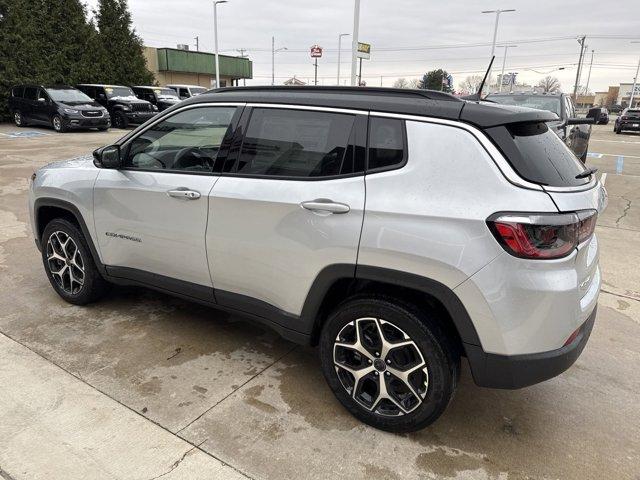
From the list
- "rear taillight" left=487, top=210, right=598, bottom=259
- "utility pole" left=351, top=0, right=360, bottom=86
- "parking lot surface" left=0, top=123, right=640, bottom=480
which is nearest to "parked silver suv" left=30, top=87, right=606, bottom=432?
"rear taillight" left=487, top=210, right=598, bottom=259

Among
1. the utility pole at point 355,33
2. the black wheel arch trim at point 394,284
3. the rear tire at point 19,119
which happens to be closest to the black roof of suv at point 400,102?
the black wheel arch trim at point 394,284

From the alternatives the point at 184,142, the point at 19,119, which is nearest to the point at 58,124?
the point at 19,119

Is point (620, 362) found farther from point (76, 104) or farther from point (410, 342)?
point (76, 104)

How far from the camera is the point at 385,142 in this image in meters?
2.44

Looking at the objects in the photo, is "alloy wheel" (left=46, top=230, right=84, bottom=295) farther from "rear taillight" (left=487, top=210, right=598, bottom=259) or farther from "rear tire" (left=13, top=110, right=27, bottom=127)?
"rear tire" (left=13, top=110, right=27, bottom=127)

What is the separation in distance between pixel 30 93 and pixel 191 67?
24114mm

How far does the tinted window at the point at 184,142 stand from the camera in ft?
10.1

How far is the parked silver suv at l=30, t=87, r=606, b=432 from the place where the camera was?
6.99 feet

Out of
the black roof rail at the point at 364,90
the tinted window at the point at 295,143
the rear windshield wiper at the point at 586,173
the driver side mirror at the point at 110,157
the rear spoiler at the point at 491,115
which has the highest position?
the black roof rail at the point at 364,90

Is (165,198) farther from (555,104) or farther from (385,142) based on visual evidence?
(555,104)

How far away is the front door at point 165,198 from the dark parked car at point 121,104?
18.1 metres

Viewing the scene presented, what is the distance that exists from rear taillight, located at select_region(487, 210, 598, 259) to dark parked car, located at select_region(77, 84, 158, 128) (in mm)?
20222

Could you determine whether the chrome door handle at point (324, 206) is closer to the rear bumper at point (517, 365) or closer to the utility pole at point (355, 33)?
the rear bumper at point (517, 365)

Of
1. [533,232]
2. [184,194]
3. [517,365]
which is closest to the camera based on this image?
[533,232]
